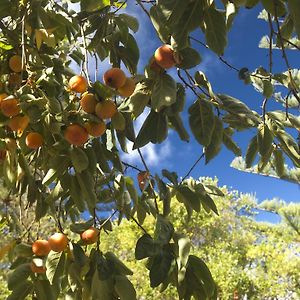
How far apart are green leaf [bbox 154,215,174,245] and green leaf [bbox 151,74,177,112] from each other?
0.25 m

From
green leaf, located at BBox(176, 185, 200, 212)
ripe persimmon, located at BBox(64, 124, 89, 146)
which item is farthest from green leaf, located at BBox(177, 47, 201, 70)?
green leaf, located at BBox(176, 185, 200, 212)

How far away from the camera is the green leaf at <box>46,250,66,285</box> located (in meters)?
1.22

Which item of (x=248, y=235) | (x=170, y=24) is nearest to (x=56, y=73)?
(x=170, y=24)

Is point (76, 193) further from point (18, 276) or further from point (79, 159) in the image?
point (18, 276)

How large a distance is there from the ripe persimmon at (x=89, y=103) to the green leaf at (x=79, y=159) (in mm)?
132

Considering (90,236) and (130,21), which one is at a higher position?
(130,21)

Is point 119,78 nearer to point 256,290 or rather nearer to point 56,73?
point 56,73

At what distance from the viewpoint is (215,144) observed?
3.62ft

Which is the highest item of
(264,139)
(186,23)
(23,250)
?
(186,23)

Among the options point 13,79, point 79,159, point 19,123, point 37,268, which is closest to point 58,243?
point 37,268

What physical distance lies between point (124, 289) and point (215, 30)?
65cm

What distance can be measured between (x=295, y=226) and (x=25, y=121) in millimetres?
8903

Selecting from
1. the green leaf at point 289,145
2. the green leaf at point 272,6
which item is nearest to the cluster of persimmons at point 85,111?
the green leaf at point 272,6

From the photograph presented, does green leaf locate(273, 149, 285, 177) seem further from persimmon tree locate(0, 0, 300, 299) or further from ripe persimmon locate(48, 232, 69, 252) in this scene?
ripe persimmon locate(48, 232, 69, 252)
